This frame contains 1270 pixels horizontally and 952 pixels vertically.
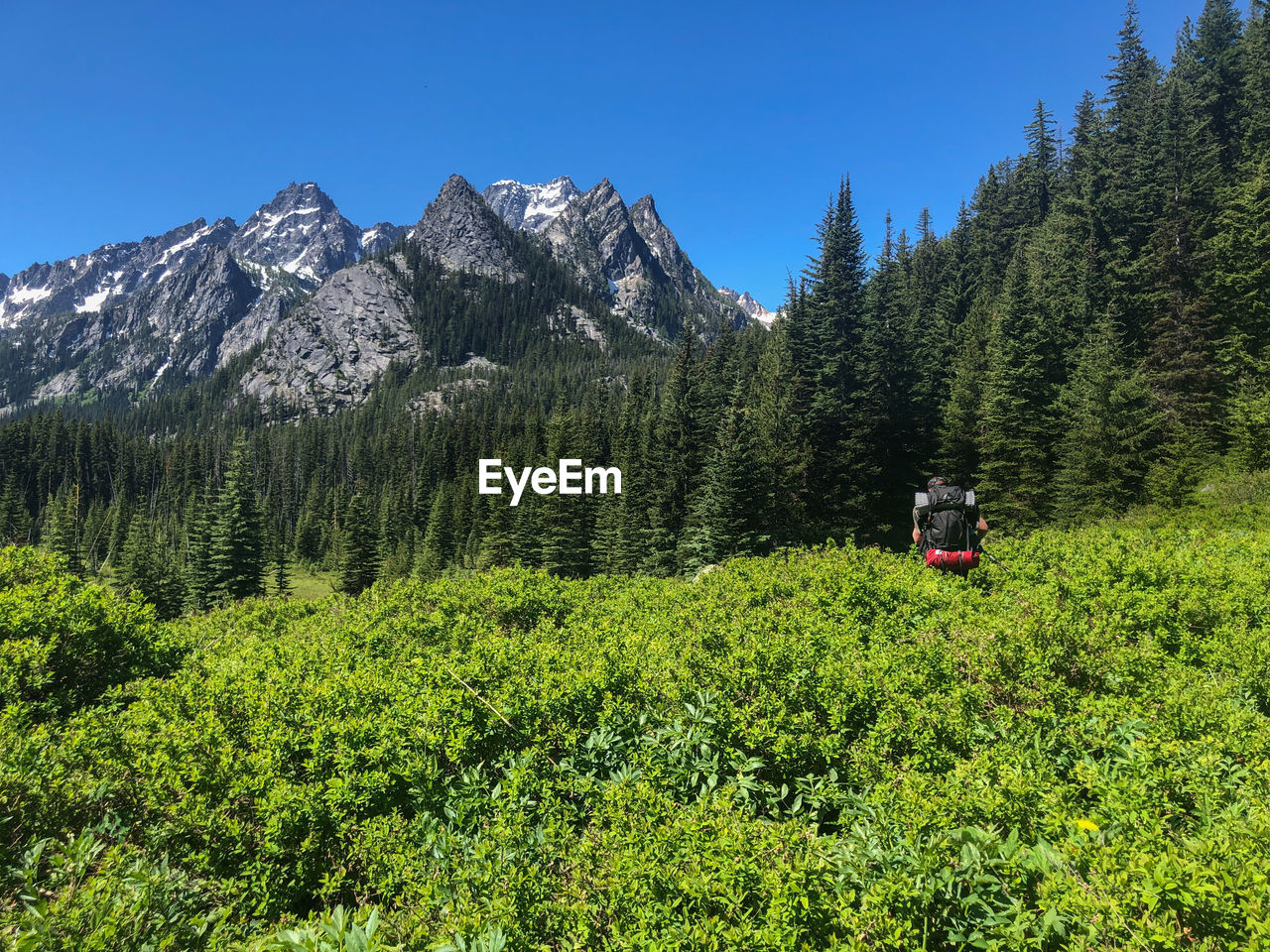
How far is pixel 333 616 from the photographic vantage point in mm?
10383

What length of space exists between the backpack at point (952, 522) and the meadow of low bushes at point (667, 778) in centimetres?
155

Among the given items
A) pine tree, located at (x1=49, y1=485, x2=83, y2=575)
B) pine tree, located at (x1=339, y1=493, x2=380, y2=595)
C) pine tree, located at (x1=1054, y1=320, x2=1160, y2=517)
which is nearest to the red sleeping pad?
pine tree, located at (x1=1054, y1=320, x2=1160, y2=517)

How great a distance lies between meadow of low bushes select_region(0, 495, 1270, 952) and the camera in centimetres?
259

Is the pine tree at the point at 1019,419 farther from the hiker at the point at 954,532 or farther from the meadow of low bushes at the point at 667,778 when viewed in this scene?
the meadow of low bushes at the point at 667,778

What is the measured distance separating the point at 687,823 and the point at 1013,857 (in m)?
1.61

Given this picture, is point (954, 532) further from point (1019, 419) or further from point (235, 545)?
point (235, 545)

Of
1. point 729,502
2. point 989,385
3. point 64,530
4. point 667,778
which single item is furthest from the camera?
point 64,530

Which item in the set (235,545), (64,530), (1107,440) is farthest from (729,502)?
(64,530)

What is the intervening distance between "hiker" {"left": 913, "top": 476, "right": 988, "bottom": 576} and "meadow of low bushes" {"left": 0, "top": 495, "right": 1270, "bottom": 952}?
1.42 m

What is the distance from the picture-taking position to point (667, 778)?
399 cm

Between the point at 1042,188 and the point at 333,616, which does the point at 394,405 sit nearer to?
the point at 1042,188

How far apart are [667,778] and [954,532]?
7.45 meters

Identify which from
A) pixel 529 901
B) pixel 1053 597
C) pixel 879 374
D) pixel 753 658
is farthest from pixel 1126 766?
pixel 879 374

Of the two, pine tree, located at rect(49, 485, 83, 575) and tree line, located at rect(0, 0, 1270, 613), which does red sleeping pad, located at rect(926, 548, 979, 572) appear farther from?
pine tree, located at rect(49, 485, 83, 575)
